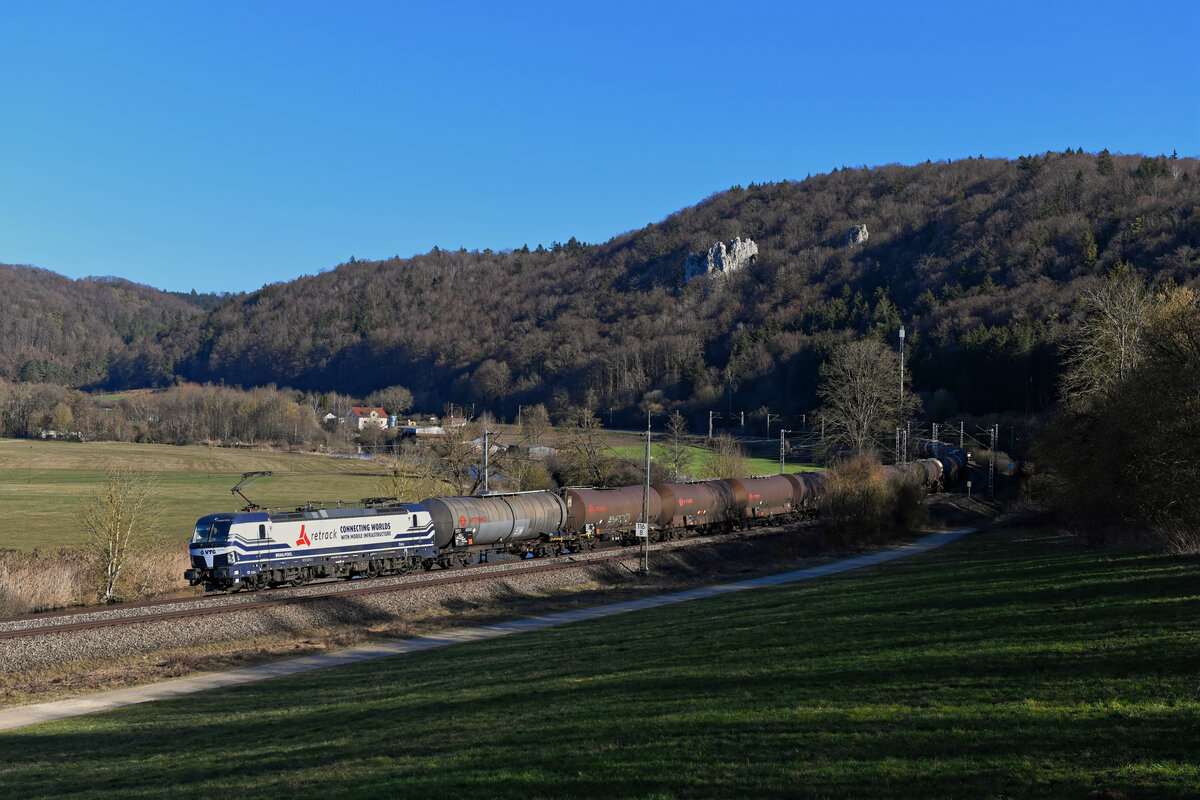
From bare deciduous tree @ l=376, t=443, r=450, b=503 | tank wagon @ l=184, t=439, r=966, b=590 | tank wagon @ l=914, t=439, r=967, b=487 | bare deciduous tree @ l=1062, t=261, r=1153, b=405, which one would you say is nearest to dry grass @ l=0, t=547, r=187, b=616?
tank wagon @ l=184, t=439, r=966, b=590

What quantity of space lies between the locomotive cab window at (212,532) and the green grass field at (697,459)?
63.4 meters

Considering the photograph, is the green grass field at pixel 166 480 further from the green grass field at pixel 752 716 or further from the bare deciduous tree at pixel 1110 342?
the bare deciduous tree at pixel 1110 342

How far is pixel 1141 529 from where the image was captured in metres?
38.5

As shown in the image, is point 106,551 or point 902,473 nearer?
point 106,551

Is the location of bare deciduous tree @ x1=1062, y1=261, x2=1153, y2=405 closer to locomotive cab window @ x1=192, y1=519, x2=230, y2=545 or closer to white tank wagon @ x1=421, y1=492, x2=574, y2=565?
white tank wagon @ x1=421, y1=492, x2=574, y2=565

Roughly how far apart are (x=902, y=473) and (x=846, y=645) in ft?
176

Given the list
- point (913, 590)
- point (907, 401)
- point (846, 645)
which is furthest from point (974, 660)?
point (907, 401)

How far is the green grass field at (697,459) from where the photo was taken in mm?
103500

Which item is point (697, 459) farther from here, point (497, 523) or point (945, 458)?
point (497, 523)

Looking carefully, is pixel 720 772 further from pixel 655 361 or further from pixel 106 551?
pixel 655 361

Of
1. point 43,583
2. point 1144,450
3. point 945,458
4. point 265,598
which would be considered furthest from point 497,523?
point 945,458

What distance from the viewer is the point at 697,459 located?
113438 millimetres

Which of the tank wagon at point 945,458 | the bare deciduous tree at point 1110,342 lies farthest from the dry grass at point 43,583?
the tank wagon at point 945,458

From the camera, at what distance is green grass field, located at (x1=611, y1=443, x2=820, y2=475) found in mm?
103500
